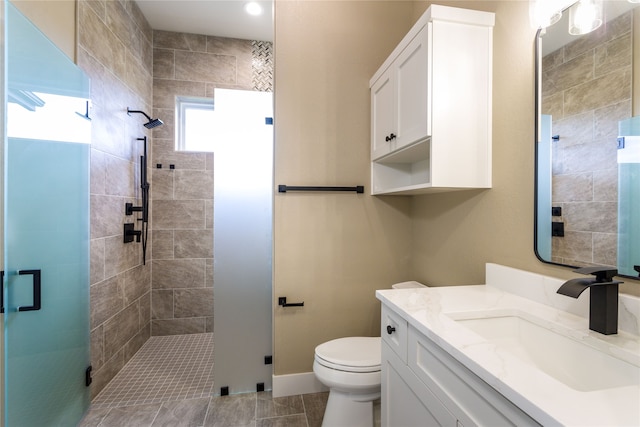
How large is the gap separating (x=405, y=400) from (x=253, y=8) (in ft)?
10.3

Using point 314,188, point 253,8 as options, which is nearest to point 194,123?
point 253,8

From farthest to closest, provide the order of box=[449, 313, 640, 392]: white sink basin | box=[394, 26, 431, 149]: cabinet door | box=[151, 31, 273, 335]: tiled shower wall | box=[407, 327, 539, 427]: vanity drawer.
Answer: box=[151, 31, 273, 335]: tiled shower wall, box=[394, 26, 431, 149]: cabinet door, box=[449, 313, 640, 392]: white sink basin, box=[407, 327, 539, 427]: vanity drawer

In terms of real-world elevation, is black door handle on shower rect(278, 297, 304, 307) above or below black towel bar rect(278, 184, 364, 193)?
below

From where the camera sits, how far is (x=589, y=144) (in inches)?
38.5

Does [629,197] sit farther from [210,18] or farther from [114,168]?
[210,18]

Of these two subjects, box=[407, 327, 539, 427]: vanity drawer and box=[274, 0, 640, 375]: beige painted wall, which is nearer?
box=[407, 327, 539, 427]: vanity drawer

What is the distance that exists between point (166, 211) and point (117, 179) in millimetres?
702

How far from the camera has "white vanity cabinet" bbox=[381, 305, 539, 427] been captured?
671 millimetres

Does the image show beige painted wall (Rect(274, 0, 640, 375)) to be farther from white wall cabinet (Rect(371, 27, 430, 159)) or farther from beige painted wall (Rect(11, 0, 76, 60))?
beige painted wall (Rect(11, 0, 76, 60))

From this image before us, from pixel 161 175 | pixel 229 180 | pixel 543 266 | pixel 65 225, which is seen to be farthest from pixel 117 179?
pixel 543 266

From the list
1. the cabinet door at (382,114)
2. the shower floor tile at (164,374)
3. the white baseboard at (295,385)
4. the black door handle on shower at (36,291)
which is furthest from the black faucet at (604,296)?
the shower floor tile at (164,374)

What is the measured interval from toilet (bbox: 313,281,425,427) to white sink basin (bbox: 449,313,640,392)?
25.9 inches

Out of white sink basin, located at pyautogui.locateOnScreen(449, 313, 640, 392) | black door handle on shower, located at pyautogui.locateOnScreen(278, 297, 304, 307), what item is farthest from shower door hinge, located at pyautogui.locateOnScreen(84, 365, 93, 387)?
white sink basin, located at pyautogui.locateOnScreen(449, 313, 640, 392)

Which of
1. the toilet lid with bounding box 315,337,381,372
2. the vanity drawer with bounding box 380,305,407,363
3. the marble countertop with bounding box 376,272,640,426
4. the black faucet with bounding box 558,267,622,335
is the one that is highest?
the black faucet with bounding box 558,267,622,335
